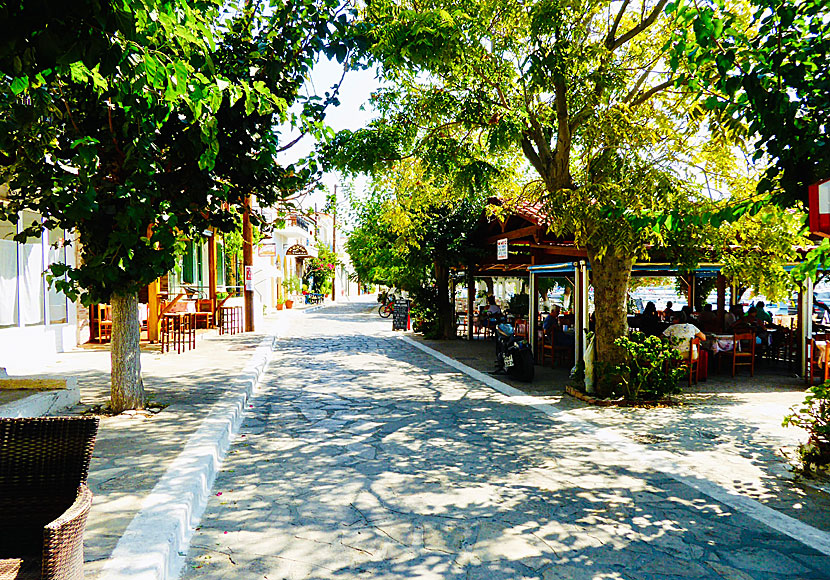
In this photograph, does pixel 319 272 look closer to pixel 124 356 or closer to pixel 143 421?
pixel 124 356

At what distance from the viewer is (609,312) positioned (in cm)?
924

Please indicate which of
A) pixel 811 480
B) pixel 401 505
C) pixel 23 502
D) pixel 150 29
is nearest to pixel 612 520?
pixel 401 505

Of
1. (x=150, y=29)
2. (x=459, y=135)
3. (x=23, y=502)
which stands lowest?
(x=23, y=502)

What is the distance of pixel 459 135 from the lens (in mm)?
10203

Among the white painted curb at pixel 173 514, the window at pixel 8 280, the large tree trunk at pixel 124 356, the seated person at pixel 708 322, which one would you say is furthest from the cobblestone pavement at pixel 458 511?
the seated person at pixel 708 322

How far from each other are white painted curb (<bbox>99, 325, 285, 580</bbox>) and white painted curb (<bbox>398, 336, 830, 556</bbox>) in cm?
416

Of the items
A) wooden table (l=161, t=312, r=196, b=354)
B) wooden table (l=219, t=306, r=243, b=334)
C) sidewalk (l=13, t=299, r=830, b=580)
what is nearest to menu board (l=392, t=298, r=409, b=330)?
wooden table (l=219, t=306, r=243, b=334)

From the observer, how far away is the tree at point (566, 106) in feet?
25.6

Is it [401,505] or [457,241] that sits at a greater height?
[457,241]

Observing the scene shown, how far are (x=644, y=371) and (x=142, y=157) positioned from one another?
720 centimetres

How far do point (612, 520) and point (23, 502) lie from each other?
383cm

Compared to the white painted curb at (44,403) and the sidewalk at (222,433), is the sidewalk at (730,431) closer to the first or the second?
the sidewalk at (222,433)

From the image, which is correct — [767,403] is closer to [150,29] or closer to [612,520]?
[612,520]

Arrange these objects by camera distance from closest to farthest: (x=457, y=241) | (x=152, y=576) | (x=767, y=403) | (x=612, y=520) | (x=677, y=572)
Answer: (x=152, y=576), (x=677, y=572), (x=612, y=520), (x=767, y=403), (x=457, y=241)
